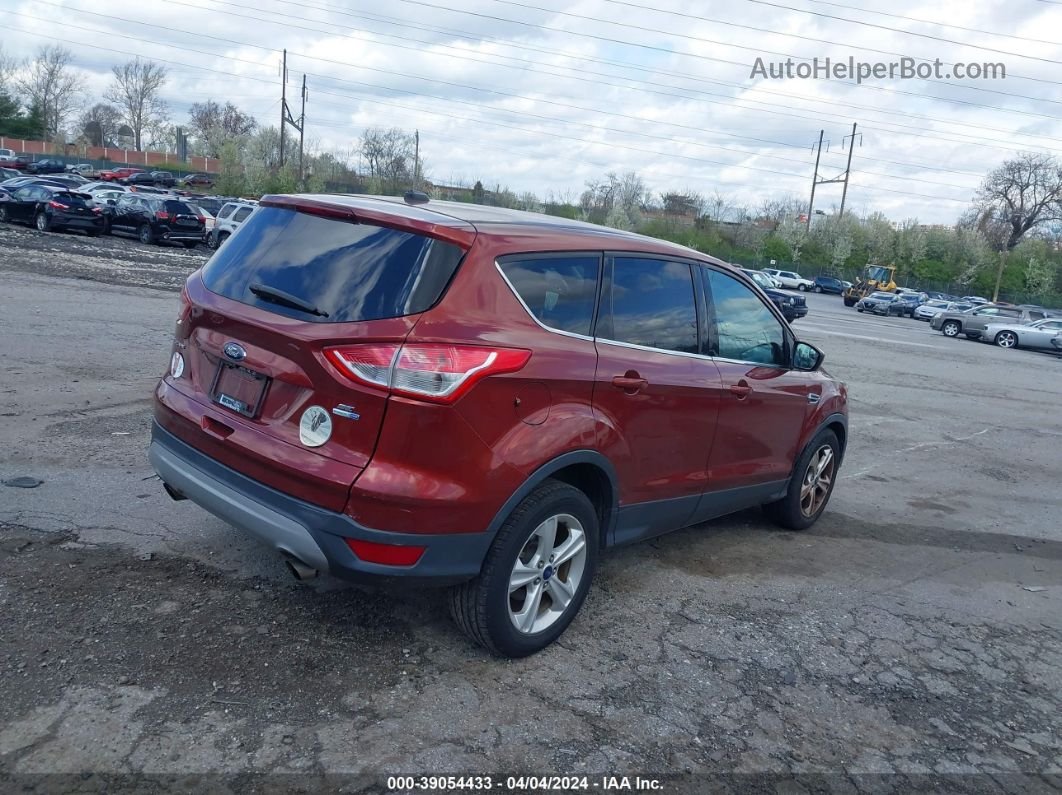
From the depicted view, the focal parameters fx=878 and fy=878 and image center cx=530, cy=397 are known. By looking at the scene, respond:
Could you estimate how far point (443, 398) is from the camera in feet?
10.8

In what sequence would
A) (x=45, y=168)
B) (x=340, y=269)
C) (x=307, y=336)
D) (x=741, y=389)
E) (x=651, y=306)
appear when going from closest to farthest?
(x=307, y=336), (x=340, y=269), (x=651, y=306), (x=741, y=389), (x=45, y=168)

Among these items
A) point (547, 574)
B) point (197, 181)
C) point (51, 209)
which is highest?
point (197, 181)

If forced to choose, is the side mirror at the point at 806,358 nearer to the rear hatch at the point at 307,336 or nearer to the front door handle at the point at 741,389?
the front door handle at the point at 741,389

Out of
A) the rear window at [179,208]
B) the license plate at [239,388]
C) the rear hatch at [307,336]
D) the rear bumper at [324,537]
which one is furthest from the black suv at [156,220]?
the rear bumper at [324,537]

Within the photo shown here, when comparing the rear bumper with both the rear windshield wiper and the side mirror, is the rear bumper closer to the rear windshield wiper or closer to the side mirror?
the rear windshield wiper

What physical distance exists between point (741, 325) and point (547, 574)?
2.08 m

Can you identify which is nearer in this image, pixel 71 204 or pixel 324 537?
pixel 324 537

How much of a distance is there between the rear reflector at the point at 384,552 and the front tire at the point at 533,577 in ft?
1.17

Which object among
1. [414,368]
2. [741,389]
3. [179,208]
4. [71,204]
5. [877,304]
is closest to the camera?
[414,368]

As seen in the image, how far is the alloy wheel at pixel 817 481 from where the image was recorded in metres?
6.08

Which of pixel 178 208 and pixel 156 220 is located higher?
pixel 178 208

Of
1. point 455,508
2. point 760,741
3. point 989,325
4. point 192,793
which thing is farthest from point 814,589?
point 989,325

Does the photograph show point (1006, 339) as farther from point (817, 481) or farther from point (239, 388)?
point (239, 388)

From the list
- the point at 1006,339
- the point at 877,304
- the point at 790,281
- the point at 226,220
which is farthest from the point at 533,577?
the point at 790,281
